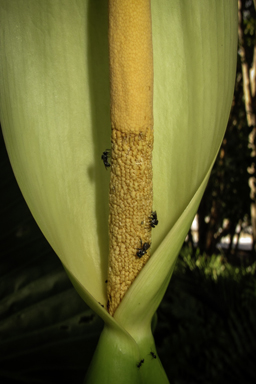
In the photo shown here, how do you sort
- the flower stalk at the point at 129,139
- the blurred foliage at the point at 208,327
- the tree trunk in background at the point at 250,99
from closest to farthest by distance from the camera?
the flower stalk at the point at 129,139 < the blurred foliage at the point at 208,327 < the tree trunk in background at the point at 250,99

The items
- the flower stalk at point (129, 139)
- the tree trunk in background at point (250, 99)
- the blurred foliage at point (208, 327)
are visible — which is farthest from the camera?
the tree trunk in background at point (250, 99)

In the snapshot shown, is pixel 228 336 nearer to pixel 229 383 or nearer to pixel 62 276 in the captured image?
pixel 229 383

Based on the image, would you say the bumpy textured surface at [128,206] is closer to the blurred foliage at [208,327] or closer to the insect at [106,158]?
the insect at [106,158]

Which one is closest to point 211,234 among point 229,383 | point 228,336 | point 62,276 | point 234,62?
point 228,336

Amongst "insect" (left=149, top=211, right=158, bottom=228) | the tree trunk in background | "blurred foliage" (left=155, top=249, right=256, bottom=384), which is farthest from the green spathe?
the tree trunk in background

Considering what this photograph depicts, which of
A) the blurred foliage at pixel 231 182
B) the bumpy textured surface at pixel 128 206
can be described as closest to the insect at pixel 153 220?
the bumpy textured surface at pixel 128 206

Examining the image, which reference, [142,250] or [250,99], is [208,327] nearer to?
[142,250]

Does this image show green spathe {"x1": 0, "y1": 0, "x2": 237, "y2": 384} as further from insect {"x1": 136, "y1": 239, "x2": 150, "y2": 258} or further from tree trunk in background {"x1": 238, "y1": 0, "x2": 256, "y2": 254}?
tree trunk in background {"x1": 238, "y1": 0, "x2": 256, "y2": 254}
